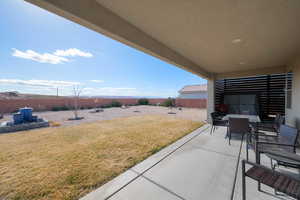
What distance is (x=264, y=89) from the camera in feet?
17.1

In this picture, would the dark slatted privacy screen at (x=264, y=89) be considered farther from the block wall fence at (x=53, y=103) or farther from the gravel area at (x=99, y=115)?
the block wall fence at (x=53, y=103)

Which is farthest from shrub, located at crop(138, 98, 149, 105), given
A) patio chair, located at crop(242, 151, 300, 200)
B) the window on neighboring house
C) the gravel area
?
patio chair, located at crop(242, 151, 300, 200)

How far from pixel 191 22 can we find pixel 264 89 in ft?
19.1

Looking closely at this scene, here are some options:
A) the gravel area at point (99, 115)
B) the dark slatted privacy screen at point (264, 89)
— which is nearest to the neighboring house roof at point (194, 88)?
the gravel area at point (99, 115)

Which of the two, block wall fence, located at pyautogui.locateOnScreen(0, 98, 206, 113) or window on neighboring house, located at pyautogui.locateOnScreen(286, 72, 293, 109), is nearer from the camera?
window on neighboring house, located at pyautogui.locateOnScreen(286, 72, 293, 109)

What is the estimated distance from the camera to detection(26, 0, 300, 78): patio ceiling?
4.87 feet

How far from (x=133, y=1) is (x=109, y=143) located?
342 centimetres

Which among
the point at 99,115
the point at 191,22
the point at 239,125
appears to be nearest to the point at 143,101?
the point at 99,115

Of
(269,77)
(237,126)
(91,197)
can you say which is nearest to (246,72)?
(269,77)

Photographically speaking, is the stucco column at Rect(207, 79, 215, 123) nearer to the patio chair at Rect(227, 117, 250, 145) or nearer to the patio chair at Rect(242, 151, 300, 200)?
the patio chair at Rect(227, 117, 250, 145)

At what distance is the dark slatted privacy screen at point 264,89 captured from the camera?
15.9 ft

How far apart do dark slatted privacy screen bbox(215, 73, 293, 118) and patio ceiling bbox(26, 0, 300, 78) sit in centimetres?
269

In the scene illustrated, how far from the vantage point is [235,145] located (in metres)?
3.10

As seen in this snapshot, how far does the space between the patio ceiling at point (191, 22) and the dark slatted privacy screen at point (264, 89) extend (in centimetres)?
269
